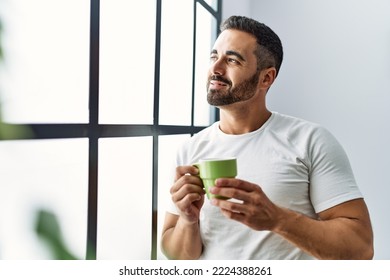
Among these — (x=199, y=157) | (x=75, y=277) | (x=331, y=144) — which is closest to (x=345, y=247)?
(x=331, y=144)

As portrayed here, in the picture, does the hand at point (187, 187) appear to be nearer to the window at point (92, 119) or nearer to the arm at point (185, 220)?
the arm at point (185, 220)

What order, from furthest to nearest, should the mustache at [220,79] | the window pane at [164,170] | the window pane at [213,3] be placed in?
the window pane at [213,3] → the window pane at [164,170] → the mustache at [220,79]

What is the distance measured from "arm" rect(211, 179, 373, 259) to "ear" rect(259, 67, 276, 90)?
0.35 meters

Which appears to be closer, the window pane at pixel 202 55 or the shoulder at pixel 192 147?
the shoulder at pixel 192 147

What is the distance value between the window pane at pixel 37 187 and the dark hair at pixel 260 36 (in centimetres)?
46

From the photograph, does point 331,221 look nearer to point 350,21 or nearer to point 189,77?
point 189,77

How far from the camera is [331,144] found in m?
0.83

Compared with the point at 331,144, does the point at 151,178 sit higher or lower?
lower

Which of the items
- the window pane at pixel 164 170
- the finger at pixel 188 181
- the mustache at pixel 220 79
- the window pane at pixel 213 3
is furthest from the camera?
the window pane at pixel 213 3

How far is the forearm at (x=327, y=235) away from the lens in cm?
71

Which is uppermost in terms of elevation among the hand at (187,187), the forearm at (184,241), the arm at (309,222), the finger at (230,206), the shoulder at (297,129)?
the shoulder at (297,129)

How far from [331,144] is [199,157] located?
0.28 meters

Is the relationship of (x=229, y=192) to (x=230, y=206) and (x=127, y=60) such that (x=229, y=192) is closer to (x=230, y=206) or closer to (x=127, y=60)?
(x=230, y=206)

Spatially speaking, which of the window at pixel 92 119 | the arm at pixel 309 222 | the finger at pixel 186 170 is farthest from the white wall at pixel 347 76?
the finger at pixel 186 170
